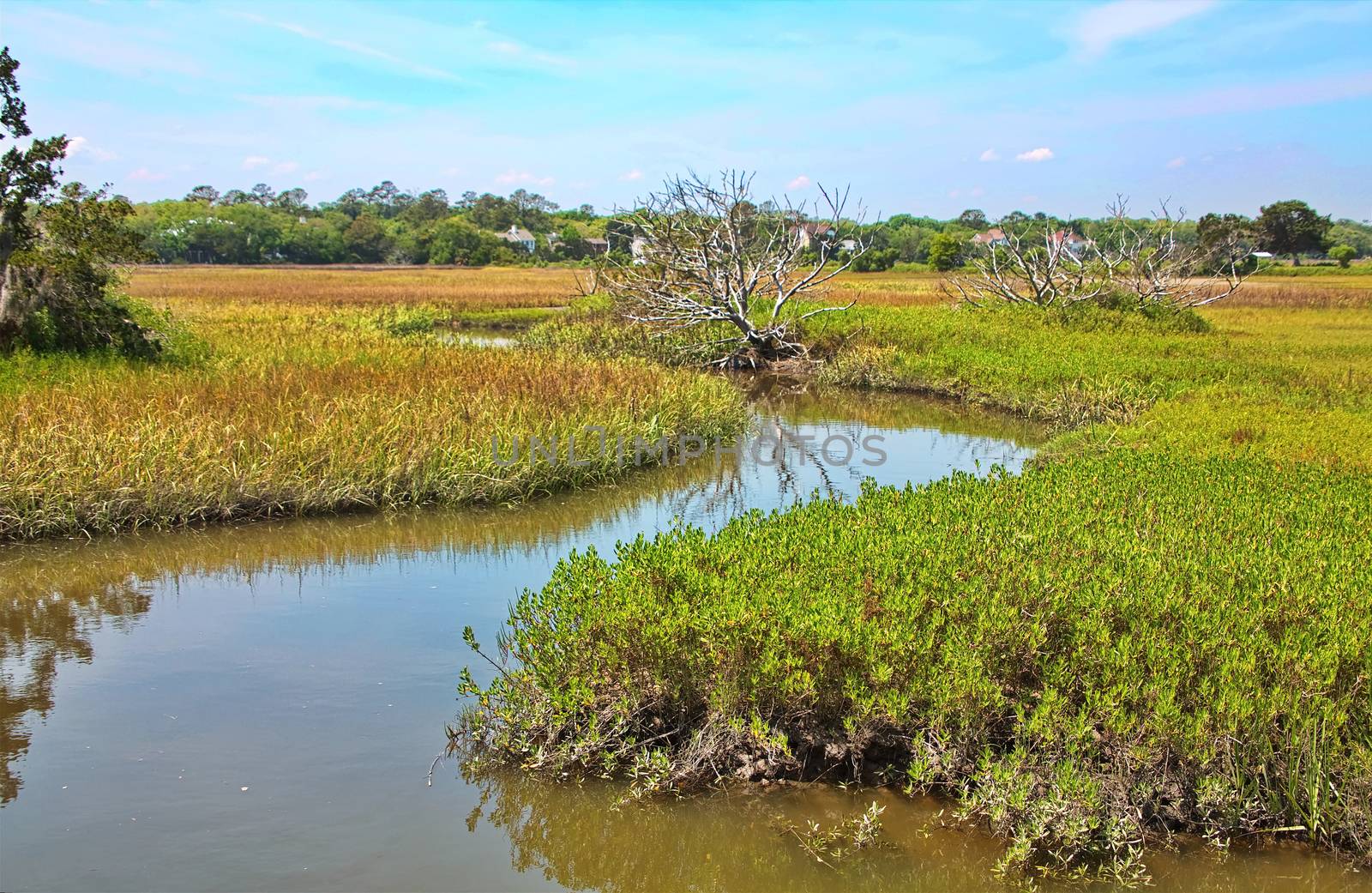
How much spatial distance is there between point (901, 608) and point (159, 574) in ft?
21.7

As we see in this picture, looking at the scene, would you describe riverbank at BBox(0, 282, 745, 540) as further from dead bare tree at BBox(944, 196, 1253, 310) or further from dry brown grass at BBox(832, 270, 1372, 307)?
dry brown grass at BBox(832, 270, 1372, 307)

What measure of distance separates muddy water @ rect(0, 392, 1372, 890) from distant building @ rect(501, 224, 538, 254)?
87291mm

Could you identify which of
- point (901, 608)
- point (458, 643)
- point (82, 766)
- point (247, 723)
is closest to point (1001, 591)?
point (901, 608)

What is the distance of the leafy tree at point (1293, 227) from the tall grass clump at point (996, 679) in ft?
229

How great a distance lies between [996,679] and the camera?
5484 millimetres

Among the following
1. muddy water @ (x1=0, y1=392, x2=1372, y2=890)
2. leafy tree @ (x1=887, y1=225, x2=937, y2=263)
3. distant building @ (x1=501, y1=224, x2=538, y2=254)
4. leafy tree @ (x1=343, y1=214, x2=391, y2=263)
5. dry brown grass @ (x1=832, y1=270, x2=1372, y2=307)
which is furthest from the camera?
distant building @ (x1=501, y1=224, x2=538, y2=254)

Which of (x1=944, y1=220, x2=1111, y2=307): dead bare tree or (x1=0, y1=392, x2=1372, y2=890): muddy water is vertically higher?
(x1=944, y1=220, x2=1111, y2=307): dead bare tree

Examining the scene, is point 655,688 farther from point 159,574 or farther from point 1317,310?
point 1317,310

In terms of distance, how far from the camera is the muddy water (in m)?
4.87

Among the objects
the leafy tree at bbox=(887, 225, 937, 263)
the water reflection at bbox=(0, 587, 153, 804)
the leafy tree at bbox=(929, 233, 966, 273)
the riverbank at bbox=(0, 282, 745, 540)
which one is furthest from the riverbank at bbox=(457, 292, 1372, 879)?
the leafy tree at bbox=(887, 225, 937, 263)

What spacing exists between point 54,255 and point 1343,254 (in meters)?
73.2

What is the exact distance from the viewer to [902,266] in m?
71.8

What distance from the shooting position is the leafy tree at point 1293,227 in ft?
219

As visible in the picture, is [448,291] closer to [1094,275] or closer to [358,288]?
[358,288]
